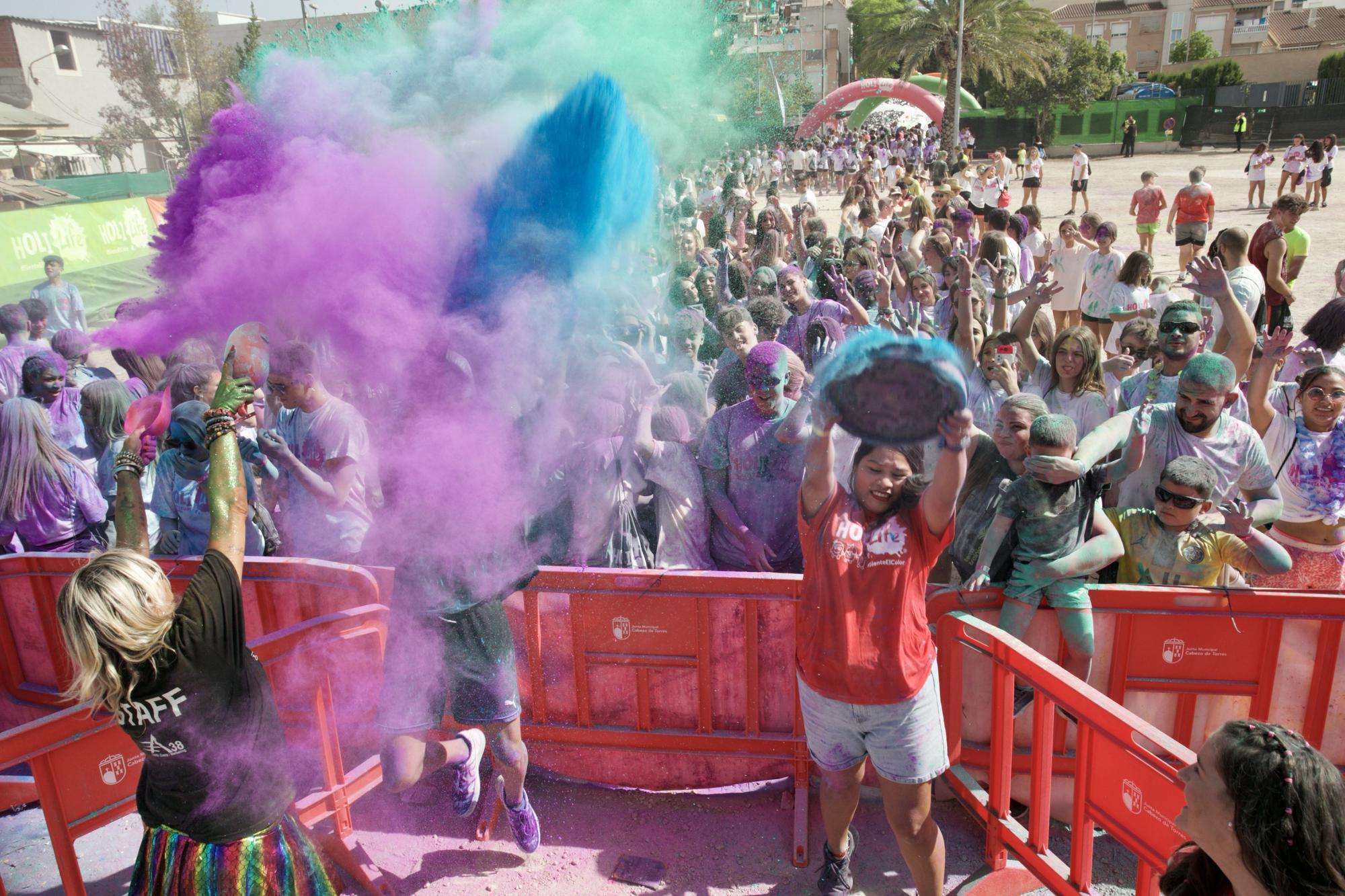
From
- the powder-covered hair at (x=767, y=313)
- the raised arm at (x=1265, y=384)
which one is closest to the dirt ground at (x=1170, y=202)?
the raised arm at (x=1265, y=384)

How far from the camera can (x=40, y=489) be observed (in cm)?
482

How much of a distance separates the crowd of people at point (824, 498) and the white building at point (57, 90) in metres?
27.3

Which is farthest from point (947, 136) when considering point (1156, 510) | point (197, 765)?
point (197, 765)

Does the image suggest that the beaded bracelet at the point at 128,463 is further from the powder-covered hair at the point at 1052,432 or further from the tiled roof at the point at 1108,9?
the tiled roof at the point at 1108,9

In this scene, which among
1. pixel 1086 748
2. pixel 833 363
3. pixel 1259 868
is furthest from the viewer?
pixel 1086 748

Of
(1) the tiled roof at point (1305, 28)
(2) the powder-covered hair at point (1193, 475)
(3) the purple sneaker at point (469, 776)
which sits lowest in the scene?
(3) the purple sneaker at point (469, 776)

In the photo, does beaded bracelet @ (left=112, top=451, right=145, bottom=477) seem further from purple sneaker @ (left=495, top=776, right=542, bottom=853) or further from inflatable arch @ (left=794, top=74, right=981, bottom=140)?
inflatable arch @ (left=794, top=74, right=981, bottom=140)

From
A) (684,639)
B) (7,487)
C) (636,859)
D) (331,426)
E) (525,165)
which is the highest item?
(525,165)

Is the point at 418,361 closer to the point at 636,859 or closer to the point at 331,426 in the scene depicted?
the point at 331,426

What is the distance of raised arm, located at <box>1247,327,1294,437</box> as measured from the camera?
4078mm

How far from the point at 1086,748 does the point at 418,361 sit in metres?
2.51

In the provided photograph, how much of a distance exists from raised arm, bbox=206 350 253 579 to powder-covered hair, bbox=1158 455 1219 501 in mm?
3090

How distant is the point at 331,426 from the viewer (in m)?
3.55

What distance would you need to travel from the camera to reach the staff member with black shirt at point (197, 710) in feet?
7.04
